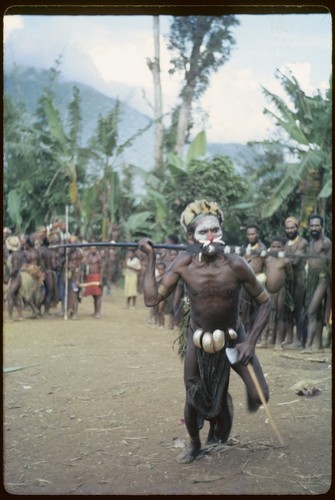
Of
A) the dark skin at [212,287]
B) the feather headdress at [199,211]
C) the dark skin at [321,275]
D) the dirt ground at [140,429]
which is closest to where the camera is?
the dirt ground at [140,429]

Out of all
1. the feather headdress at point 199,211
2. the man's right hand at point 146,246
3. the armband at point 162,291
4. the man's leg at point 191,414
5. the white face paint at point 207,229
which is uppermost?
the feather headdress at point 199,211

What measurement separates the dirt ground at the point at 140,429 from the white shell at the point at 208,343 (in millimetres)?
823

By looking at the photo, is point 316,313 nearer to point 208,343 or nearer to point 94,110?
point 208,343

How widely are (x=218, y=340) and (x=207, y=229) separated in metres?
0.74

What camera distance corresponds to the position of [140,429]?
5.36m

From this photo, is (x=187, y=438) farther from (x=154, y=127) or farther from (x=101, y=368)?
(x=154, y=127)

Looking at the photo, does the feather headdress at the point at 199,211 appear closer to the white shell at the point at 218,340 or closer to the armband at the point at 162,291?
the armband at the point at 162,291

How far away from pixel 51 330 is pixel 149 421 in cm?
556

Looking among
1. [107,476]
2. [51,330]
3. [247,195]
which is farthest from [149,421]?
[247,195]

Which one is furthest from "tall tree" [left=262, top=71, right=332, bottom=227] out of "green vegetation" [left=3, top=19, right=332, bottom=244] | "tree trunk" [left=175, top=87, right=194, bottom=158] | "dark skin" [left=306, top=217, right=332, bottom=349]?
"tree trunk" [left=175, top=87, right=194, bottom=158]

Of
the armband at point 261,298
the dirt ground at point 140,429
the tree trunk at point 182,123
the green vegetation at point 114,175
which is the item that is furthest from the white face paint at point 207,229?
the tree trunk at point 182,123

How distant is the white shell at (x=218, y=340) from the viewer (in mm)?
4324

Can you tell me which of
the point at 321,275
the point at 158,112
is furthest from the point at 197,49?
the point at 321,275

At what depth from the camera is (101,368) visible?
7.87 meters
